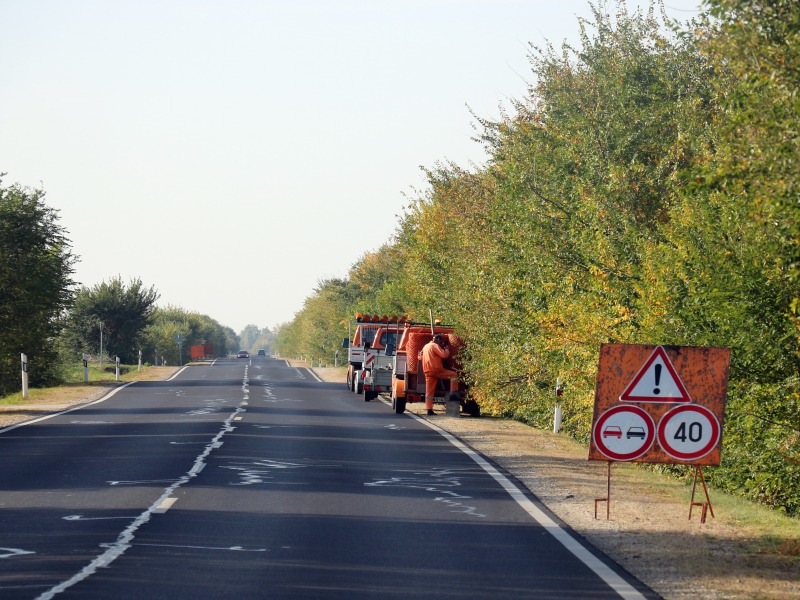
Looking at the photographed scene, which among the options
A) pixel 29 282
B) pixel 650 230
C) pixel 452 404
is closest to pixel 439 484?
pixel 650 230

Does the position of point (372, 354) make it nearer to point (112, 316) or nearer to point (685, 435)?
point (685, 435)

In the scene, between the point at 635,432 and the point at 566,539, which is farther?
the point at 635,432

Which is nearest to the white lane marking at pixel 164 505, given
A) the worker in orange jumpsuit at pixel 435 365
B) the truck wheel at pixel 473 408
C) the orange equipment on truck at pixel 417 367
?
the worker in orange jumpsuit at pixel 435 365

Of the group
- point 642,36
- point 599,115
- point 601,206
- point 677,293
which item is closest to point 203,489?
point 677,293

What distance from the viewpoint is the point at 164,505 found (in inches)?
551

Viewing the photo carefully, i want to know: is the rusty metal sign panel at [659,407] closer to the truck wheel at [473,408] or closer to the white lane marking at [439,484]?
the white lane marking at [439,484]

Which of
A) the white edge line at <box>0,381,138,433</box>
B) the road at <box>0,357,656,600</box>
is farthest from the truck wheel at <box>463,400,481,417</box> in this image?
the white edge line at <box>0,381,138,433</box>

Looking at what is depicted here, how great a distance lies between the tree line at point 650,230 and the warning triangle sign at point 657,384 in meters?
1.59

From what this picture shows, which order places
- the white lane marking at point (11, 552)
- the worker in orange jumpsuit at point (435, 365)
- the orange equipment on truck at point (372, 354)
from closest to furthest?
the white lane marking at point (11, 552), the worker in orange jumpsuit at point (435, 365), the orange equipment on truck at point (372, 354)

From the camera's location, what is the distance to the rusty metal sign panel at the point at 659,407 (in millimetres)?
12922

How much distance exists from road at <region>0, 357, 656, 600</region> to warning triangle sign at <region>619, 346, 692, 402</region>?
1.65m

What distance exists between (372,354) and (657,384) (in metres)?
26.6

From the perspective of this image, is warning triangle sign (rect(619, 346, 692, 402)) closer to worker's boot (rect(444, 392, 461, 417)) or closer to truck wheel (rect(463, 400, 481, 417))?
worker's boot (rect(444, 392, 461, 417))

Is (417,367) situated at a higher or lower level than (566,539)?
higher
